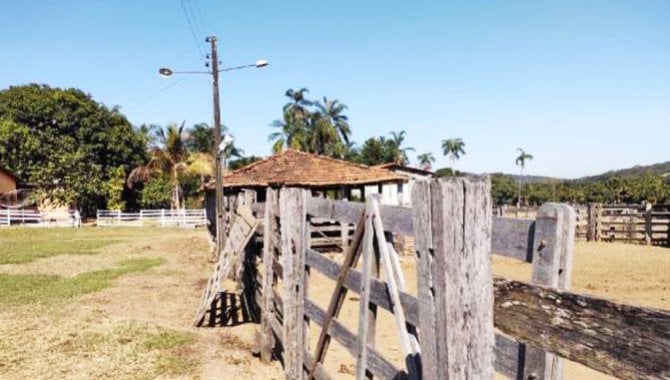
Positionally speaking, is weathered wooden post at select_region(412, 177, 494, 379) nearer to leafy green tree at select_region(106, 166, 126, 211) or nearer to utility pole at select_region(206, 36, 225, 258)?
utility pole at select_region(206, 36, 225, 258)

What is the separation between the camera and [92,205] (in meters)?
40.7

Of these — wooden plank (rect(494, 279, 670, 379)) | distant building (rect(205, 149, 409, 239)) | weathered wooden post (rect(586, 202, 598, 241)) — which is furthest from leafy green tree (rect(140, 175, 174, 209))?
wooden plank (rect(494, 279, 670, 379))

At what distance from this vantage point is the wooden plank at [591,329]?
3.93 feet

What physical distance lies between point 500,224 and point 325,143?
165ft

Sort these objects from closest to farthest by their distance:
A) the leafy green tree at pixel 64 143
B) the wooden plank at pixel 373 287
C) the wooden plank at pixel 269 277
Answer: the wooden plank at pixel 373 287
the wooden plank at pixel 269 277
the leafy green tree at pixel 64 143

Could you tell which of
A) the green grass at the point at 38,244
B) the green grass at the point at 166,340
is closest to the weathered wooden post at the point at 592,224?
the green grass at the point at 166,340

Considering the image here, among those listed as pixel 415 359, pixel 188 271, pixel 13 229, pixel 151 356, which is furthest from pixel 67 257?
pixel 415 359

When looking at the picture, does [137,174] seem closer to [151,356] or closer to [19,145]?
[19,145]

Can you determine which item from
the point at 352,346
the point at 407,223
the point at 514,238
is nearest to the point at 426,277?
the point at 514,238

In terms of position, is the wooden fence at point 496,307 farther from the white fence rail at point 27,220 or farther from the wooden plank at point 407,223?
the white fence rail at point 27,220

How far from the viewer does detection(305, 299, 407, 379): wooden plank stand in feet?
9.88

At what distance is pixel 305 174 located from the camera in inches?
820

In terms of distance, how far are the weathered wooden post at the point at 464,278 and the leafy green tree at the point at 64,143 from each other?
134 ft

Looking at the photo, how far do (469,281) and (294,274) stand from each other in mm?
3593
